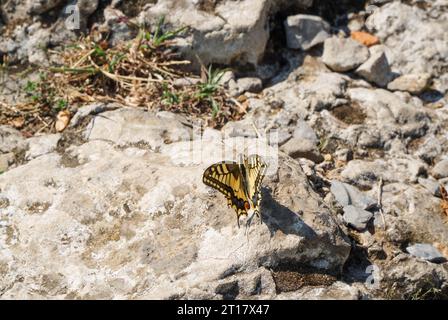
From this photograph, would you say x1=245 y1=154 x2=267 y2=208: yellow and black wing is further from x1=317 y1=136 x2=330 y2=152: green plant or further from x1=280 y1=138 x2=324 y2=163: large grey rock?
x1=317 y1=136 x2=330 y2=152: green plant

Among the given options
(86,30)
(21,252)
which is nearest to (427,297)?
(21,252)

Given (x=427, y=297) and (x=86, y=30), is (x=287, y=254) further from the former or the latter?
(x=86, y=30)

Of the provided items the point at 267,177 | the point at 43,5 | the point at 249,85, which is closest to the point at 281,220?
the point at 267,177

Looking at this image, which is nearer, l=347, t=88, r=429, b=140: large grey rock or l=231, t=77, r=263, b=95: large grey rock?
l=347, t=88, r=429, b=140: large grey rock

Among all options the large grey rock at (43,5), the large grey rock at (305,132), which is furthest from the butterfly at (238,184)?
the large grey rock at (43,5)

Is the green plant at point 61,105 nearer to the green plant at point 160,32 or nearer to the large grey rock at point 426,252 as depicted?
the green plant at point 160,32

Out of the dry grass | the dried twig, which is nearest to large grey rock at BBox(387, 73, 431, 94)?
the dried twig
